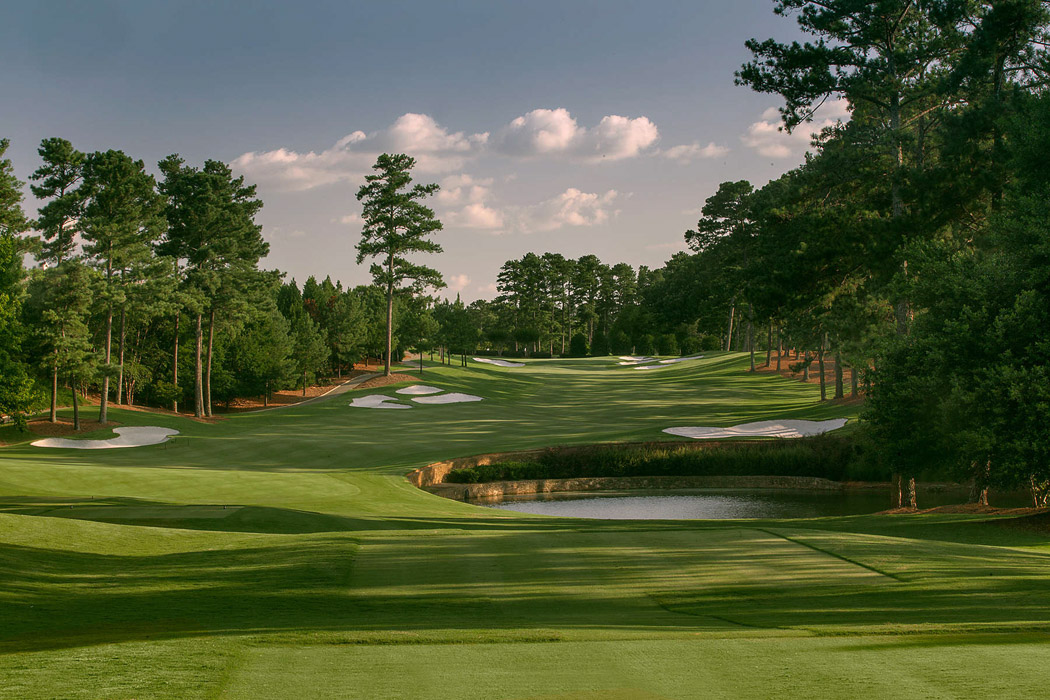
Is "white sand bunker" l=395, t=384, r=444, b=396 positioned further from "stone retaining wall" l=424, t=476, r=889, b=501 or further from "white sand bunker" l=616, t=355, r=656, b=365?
"white sand bunker" l=616, t=355, r=656, b=365

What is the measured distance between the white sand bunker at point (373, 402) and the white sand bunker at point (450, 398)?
1927 millimetres

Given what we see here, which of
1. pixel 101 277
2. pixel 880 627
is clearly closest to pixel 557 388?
pixel 101 277

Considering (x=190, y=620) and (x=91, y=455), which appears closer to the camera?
(x=190, y=620)

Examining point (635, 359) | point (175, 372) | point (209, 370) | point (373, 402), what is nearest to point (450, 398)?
point (373, 402)

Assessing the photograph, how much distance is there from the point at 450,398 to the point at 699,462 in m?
24.7

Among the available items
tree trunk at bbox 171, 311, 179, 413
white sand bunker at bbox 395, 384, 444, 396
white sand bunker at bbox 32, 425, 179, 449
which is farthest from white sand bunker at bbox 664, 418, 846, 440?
tree trunk at bbox 171, 311, 179, 413

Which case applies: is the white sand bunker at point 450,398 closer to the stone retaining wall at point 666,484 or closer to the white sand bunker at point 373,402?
the white sand bunker at point 373,402

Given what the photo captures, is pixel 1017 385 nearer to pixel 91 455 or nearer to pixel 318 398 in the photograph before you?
pixel 91 455

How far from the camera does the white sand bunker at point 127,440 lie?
3447 cm

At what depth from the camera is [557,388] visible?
63.4 metres

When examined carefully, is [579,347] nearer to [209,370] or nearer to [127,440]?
[209,370]

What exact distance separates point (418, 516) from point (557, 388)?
4478 cm

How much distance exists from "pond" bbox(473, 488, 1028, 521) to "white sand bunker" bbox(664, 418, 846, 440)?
17.1ft

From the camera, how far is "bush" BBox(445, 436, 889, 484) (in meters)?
30.1
